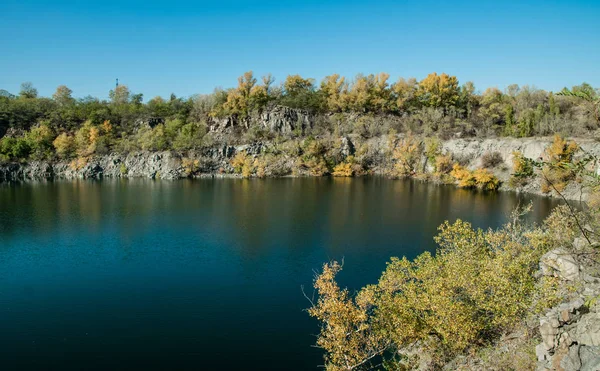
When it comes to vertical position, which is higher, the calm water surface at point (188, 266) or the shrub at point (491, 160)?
the shrub at point (491, 160)

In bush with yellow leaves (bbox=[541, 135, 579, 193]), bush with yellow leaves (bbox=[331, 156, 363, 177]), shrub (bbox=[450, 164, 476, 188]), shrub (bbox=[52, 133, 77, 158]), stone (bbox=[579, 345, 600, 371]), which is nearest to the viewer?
stone (bbox=[579, 345, 600, 371])

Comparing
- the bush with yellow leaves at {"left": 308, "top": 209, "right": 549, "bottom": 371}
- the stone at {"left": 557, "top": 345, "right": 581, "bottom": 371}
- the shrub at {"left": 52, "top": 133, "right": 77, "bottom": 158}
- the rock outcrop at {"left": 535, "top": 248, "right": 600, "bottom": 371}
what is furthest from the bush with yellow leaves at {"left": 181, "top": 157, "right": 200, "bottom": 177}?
the stone at {"left": 557, "top": 345, "right": 581, "bottom": 371}

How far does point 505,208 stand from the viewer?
196ft

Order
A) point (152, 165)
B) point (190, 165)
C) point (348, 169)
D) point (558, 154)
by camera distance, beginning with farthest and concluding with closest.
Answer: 1. point (152, 165)
2. point (190, 165)
3. point (348, 169)
4. point (558, 154)

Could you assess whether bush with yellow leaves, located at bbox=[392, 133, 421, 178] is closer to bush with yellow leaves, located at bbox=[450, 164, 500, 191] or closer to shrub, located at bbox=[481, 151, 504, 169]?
bush with yellow leaves, located at bbox=[450, 164, 500, 191]

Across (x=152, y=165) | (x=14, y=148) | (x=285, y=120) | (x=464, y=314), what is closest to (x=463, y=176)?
(x=285, y=120)

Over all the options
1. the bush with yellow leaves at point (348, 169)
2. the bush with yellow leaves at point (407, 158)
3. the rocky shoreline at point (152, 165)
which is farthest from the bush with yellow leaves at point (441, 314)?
the bush with yellow leaves at point (348, 169)

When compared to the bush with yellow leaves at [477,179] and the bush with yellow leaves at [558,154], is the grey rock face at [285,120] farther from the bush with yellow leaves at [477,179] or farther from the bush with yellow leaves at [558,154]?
the bush with yellow leaves at [558,154]

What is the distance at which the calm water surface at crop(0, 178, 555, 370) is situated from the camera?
2469 centimetres

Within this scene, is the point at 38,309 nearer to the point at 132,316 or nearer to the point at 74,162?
the point at 132,316

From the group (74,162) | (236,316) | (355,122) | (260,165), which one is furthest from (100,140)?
(236,316)

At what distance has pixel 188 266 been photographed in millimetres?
37250

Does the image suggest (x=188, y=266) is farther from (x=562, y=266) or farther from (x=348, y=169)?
(x=348, y=169)

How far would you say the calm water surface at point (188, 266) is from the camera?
972 inches
